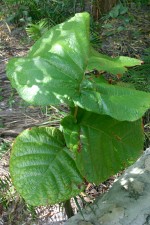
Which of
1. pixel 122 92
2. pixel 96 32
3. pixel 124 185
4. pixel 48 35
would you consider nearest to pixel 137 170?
pixel 124 185

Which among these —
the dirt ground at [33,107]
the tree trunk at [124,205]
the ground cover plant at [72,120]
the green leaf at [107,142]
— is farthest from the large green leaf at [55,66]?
the dirt ground at [33,107]

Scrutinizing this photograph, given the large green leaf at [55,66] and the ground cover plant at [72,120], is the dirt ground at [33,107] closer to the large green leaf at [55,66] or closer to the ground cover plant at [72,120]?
the ground cover plant at [72,120]

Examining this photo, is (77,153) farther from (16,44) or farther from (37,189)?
(16,44)

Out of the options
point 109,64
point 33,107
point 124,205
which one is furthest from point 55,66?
point 33,107

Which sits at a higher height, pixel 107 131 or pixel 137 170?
pixel 107 131

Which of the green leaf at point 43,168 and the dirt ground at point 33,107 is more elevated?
the green leaf at point 43,168

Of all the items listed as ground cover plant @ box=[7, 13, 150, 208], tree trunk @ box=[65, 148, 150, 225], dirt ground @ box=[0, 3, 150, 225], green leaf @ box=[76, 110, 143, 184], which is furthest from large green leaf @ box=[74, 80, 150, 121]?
dirt ground @ box=[0, 3, 150, 225]
